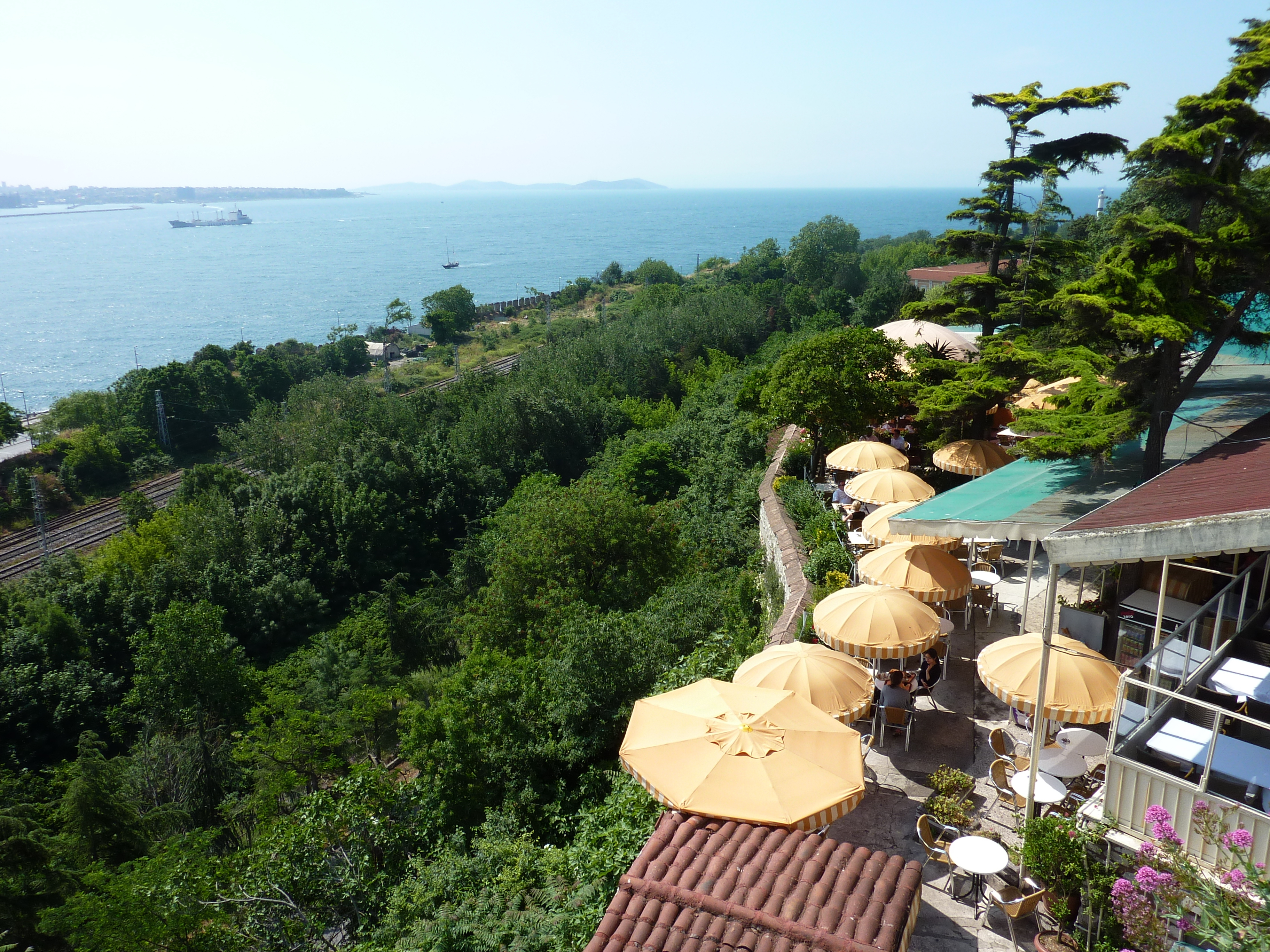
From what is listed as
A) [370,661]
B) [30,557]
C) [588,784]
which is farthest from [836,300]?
[588,784]

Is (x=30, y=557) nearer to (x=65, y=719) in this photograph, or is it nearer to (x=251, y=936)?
(x=65, y=719)

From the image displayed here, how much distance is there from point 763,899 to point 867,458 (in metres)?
12.0

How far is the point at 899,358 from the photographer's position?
83.4 feet

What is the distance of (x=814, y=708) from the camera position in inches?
361

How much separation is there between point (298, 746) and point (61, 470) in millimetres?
47121

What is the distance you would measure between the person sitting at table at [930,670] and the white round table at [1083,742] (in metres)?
2.22

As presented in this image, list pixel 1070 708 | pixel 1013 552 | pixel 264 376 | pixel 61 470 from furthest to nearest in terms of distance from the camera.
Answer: pixel 264 376 → pixel 61 470 → pixel 1013 552 → pixel 1070 708

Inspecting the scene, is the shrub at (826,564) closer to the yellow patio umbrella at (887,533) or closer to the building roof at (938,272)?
the yellow patio umbrella at (887,533)

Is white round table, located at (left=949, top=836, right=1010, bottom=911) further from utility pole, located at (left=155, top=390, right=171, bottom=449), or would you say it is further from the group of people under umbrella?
utility pole, located at (left=155, top=390, right=171, bottom=449)

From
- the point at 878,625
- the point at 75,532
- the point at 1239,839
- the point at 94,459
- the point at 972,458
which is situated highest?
the point at 1239,839

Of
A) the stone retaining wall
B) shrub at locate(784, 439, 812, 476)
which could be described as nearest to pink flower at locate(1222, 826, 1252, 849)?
the stone retaining wall

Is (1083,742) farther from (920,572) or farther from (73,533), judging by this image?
(73,533)

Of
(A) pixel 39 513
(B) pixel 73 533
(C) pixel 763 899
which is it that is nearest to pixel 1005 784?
(C) pixel 763 899

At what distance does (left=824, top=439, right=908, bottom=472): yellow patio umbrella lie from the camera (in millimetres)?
17094
